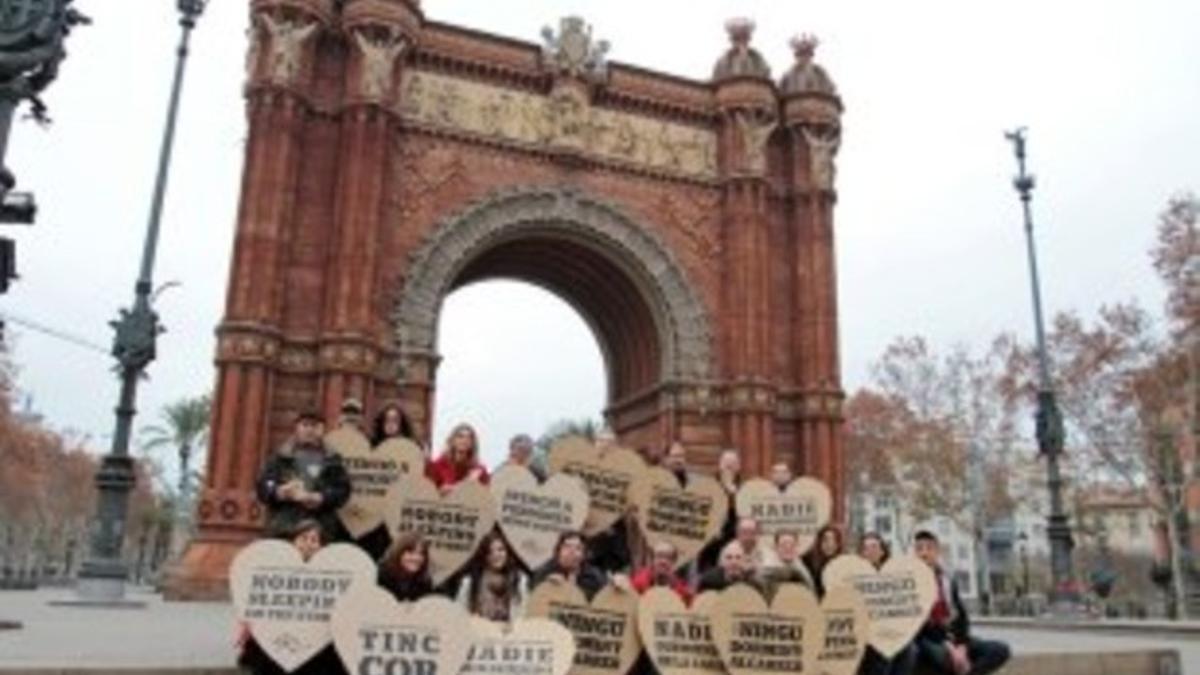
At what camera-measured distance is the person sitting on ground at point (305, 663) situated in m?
7.24

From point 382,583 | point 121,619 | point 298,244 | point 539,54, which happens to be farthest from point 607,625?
point 539,54

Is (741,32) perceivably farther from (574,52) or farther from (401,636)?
(401,636)

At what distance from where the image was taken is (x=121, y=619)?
14.0 meters

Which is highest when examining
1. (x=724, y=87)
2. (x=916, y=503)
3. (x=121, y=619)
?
(x=724, y=87)

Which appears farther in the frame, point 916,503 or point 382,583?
point 916,503

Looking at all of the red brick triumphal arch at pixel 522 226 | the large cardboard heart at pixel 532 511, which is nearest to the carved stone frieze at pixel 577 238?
the red brick triumphal arch at pixel 522 226

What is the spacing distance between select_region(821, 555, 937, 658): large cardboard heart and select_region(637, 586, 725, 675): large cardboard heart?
149 cm

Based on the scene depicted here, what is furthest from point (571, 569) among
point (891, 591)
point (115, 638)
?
point (115, 638)

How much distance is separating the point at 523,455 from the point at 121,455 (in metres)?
10.3

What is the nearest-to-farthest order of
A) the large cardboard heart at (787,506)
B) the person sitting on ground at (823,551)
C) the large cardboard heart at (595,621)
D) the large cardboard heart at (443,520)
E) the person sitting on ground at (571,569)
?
the large cardboard heart at (595,621)
the person sitting on ground at (571,569)
the large cardboard heart at (443,520)
the person sitting on ground at (823,551)
the large cardboard heart at (787,506)

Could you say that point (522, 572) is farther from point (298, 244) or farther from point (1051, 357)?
point (1051, 357)

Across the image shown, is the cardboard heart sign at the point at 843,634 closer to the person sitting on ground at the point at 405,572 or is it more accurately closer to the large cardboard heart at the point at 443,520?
the large cardboard heart at the point at 443,520

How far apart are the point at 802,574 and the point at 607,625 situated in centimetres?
178

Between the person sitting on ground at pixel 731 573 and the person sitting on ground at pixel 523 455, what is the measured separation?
6.06 feet
